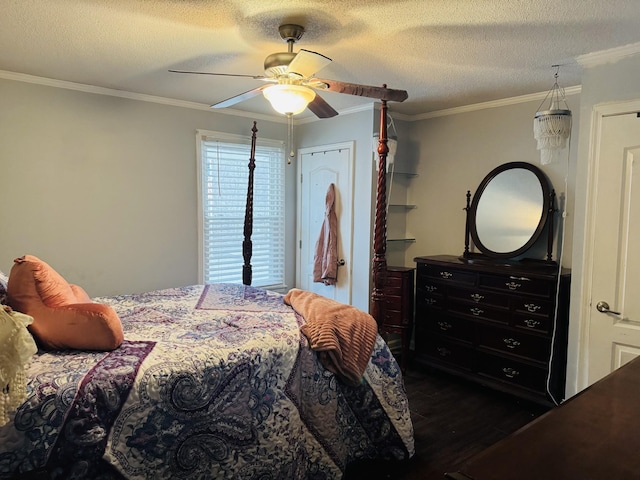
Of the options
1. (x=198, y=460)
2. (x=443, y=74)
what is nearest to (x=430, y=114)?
(x=443, y=74)

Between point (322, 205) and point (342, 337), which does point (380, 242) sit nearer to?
point (342, 337)

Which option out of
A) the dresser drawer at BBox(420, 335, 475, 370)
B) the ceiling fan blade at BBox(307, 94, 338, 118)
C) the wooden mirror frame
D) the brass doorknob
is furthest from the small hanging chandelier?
the dresser drawer at BBox(420, 335, 475, 370)

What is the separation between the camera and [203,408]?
1.98 metres

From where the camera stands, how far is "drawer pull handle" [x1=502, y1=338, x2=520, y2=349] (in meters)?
3.39

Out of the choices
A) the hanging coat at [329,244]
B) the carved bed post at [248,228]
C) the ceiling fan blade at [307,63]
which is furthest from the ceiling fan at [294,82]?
the hanging coat at [329,244]

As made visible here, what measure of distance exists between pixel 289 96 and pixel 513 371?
2603 mm

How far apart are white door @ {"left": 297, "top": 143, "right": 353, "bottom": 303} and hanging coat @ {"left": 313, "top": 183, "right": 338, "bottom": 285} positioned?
0.04 m

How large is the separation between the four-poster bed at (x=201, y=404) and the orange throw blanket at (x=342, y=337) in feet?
0.10

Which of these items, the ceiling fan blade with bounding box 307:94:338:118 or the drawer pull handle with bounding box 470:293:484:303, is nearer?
the ceiling fan blade with bounding box 307:94:338:118

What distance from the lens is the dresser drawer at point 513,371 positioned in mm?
3258

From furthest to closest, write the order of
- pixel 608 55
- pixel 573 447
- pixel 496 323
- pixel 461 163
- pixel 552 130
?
pixel 461 163
pixel 496 323
pixel 552 130
pixel 608 55
pixel 573 447

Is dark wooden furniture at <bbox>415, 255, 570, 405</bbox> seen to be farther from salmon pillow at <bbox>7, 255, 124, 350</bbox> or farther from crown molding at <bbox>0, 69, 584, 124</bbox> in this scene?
salmon pillow at <bbox>7, 255, 124, 350</bbox>

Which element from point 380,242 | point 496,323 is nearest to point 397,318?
point 496,323

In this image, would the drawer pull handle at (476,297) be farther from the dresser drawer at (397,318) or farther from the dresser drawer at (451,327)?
the dresser drawer at (397,318)
